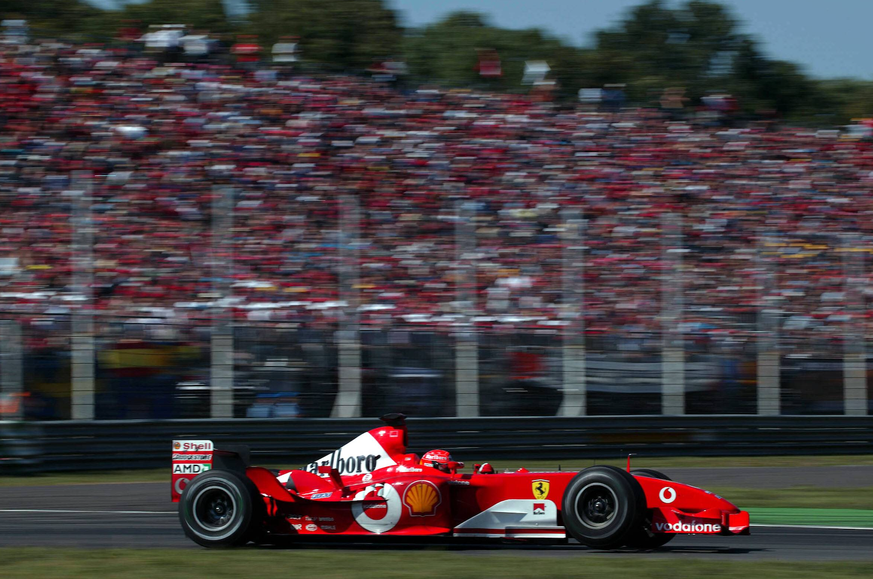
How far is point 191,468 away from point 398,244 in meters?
8.43

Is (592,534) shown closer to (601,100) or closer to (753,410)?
(753,410)

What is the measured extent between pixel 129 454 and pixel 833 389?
8.10 metres

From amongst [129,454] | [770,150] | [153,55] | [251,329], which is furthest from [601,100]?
[129,454]

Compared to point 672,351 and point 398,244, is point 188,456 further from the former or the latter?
point 398,244

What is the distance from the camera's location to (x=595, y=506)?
6.43 meters

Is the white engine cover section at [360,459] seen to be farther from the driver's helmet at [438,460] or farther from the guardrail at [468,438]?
the guardrail at [468,438]

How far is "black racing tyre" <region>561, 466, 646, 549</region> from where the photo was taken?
630 centimetres

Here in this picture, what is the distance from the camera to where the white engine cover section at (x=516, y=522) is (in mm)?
6602

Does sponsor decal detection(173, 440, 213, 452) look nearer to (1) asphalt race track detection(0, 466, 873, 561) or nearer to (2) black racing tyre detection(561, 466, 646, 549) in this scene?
(1) asphalt race track detection(0, 466, 873, 561)

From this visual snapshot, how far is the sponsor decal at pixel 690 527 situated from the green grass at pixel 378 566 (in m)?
0.18

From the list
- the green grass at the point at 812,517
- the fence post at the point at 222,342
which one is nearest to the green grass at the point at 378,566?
the green grass at the point at 812,517

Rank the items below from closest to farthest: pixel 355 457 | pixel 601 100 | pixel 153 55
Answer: pixel 355 457 < pixel 153 55 < pixel 601 100

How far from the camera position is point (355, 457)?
7.07 m

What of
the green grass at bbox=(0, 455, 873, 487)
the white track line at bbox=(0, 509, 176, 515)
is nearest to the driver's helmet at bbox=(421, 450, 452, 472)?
the white track line at bbox=(0, 509, 176, 515)
